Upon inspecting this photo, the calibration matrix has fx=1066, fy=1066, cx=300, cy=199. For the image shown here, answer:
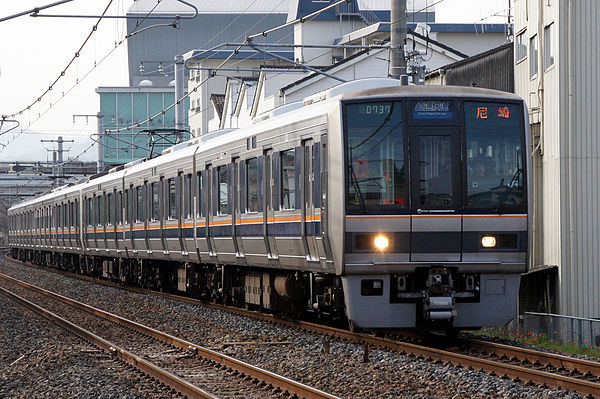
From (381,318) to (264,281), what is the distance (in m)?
4.38

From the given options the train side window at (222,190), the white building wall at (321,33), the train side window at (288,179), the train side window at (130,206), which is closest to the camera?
the train side window at (288,179)

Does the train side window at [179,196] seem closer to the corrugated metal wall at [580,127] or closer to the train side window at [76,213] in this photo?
the corrugated metal wall at [580,127]

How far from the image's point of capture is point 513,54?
18.9 metres

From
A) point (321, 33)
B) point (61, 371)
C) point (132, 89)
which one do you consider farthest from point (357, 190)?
point (132, 89)

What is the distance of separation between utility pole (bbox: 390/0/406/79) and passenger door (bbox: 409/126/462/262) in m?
4.63

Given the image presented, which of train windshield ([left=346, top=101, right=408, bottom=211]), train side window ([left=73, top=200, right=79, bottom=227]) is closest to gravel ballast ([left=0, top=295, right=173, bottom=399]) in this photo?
train windshield ([left=346, top=101, right=408, bottom=211])

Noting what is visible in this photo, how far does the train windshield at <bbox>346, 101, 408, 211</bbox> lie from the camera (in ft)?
37.3

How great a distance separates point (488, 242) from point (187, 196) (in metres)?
8.48

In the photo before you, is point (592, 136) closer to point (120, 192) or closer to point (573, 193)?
point (573, 193)

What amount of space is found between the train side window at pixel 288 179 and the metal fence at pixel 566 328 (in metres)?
3.97

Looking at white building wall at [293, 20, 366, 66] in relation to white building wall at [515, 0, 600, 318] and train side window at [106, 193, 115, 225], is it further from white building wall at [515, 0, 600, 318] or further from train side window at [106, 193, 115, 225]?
white building wall at [515, 0, 600, 318]

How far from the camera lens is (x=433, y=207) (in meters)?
11.4

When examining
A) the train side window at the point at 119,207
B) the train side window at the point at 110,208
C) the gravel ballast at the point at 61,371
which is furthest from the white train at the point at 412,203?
the train side window at the point at 110,208

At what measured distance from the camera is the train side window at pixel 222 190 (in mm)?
16391
